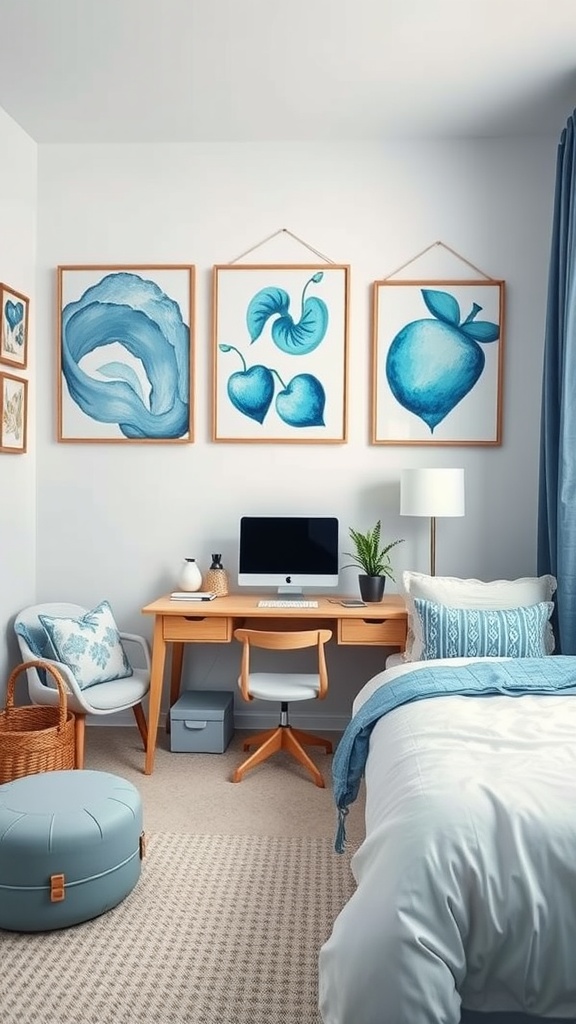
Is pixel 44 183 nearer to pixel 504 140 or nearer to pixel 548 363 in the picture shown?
pixel 504 140

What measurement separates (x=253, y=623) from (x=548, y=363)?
1870 millimetres

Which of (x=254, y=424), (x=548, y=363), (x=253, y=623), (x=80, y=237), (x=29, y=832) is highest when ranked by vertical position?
(x=80, y=237)

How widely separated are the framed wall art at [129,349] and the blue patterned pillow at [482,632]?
1.62 metres

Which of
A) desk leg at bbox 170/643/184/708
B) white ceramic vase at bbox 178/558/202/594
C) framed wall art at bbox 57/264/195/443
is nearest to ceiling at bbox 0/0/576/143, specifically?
framed wall art at bbox 57/264/195/443

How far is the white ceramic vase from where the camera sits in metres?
4.07

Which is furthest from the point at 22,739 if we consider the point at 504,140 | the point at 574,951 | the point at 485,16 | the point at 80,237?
the point at 504,140

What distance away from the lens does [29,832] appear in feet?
7.57

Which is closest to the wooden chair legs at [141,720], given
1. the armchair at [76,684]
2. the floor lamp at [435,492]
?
the armchair at [76,684]

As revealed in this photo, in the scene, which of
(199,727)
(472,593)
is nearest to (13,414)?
(199,727)

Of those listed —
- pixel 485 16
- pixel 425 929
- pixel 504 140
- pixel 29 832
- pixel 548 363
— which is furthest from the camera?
pixel 504 140

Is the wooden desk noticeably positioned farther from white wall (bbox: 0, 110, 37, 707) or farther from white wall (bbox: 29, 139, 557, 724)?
white wall (bbox: 0, 110, 37, 707)

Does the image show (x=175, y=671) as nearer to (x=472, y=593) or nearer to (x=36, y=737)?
(x=36, y=737)

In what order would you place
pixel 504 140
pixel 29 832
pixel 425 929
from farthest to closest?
pixel 504 140 → pixel 29 832 → pixel 425 929

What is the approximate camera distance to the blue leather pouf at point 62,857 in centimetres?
229
